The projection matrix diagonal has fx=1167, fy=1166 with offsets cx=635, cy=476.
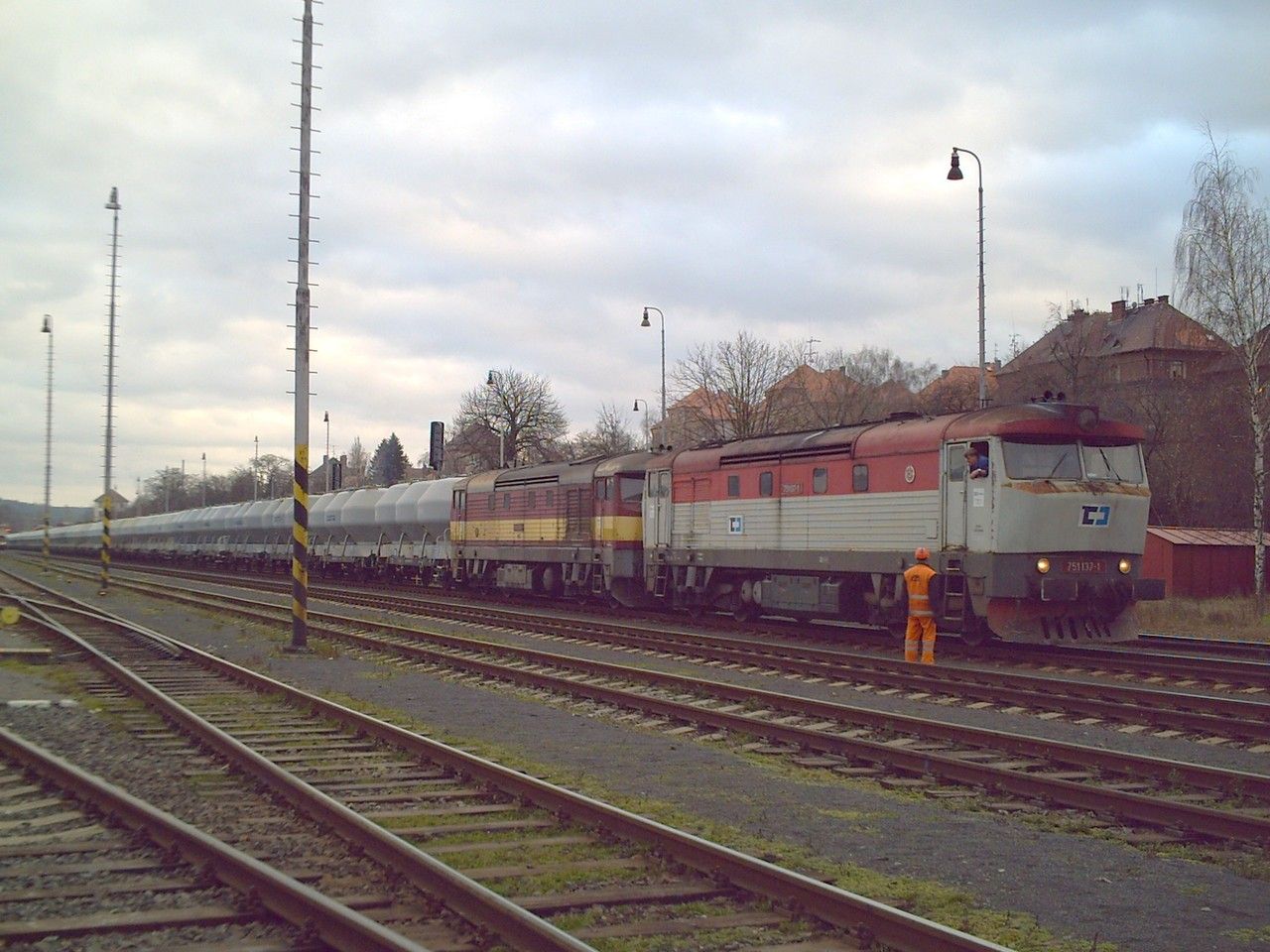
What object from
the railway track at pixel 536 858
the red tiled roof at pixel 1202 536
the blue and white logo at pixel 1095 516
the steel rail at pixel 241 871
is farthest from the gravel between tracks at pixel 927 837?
the red tiled roof at pixel 1202 536

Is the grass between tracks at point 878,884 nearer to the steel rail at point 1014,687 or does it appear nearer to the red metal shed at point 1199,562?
the steel rail at point 1014,687

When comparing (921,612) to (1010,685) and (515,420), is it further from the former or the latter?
(515,420)

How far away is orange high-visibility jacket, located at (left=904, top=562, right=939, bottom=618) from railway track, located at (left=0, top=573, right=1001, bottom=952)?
8.76 metres

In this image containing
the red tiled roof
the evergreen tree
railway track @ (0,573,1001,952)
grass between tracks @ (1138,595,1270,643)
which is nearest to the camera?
railway track @ (0,573,1001,952)

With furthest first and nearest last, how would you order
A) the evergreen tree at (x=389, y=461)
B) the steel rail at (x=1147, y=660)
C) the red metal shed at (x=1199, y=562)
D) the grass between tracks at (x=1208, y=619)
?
the evergreen tree at (x=389, y=461) → the red metal shed at (x=1199, y=562) → the grass between tracks at (x=1208, y=619) → the steel rail at (x=1147, y=660)

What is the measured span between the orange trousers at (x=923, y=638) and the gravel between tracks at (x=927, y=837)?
373cm

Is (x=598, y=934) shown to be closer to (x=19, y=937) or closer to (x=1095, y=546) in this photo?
(x=19, y=937)

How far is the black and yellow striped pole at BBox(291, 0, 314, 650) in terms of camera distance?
1984cm

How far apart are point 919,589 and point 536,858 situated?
10954 mm

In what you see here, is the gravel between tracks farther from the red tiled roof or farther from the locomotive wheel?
the red tiled roof

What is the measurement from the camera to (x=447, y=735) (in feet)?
37.7

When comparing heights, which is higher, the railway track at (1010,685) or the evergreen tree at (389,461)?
the evergreen tree at (389,461)

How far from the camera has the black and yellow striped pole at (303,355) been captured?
19844 millimetres

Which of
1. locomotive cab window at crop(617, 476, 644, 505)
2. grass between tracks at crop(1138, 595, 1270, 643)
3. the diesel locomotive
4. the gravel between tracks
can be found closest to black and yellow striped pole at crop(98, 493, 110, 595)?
the diesel locomotive
